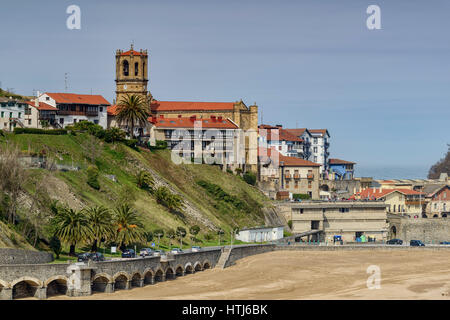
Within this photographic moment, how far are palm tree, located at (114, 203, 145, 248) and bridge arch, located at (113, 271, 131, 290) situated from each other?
36.4 ft

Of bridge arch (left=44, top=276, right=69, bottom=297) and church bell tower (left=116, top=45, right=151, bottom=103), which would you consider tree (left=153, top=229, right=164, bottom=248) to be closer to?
bridge arch (left=44, top=276, right=69, bottom=297)

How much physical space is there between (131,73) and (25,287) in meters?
84.7

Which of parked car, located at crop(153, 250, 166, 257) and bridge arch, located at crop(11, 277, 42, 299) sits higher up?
parked car, located at crop(153, 250, 166, 257)

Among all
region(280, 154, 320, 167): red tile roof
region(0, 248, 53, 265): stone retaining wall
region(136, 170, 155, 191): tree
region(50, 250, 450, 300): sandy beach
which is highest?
region(280, 154, 320, 167): red tile roof

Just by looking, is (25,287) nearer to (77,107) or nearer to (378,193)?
(77,107)

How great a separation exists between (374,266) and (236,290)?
29.2 metres

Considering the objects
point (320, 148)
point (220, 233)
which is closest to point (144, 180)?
point (220, 233)

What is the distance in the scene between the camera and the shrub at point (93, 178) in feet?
380

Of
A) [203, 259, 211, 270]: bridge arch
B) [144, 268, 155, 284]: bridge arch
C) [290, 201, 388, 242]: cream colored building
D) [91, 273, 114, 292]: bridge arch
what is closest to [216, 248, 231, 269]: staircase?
[203, 259, 211, 270]: bridge arch

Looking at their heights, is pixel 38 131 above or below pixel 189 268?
above

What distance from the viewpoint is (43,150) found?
12119 cm

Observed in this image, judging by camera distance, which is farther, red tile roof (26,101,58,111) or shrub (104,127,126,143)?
red tile roof (26,101,58,111)

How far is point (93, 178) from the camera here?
4587 inches

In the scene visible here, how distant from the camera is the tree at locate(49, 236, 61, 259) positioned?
9050 cm
